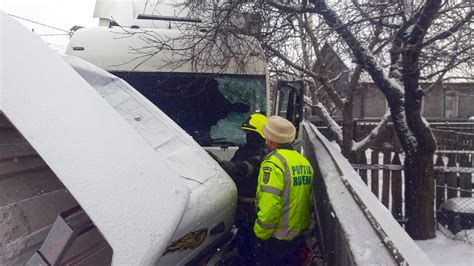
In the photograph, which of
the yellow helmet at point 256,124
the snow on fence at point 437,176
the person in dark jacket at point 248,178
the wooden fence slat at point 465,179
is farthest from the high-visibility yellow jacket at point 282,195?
the wooden fence slat at point 465,179

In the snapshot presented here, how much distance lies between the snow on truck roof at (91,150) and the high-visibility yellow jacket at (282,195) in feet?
4.22

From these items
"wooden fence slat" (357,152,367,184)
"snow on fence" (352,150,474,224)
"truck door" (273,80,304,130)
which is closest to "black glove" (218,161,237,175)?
"truck door" (273,80,304,130)

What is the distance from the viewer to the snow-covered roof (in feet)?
5.15

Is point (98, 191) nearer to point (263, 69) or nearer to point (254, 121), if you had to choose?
point (254, 121)

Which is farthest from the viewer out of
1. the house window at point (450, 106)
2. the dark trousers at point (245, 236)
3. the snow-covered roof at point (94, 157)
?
the house window at point (450, 106)

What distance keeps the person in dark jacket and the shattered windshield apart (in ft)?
2.93

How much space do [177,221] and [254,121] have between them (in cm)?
229

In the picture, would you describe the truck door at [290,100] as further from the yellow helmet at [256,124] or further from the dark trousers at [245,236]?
the dark trousers at [245,236]

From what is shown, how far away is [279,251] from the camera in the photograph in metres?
3.23

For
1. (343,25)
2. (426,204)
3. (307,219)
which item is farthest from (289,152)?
(426,204)

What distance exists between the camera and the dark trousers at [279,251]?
323cm

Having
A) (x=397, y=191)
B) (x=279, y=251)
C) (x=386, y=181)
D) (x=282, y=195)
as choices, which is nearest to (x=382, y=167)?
(x=386, y=181)

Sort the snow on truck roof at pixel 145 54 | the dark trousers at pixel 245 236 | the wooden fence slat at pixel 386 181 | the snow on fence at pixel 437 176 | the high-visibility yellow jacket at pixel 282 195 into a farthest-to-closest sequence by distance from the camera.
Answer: the wooden fence slat at pixel 386 181, the snow on fence at pixel 437 176, the snow on truck roof at pixel 145 54, the dark trousers at pixel 245 236, the high-visibility yellow jacket at pixel 282 195

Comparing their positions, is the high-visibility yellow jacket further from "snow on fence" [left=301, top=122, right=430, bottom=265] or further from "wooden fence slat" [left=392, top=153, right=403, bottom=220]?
"wooden fence slat" [left=392, top=153, right=403, bottom=220]
